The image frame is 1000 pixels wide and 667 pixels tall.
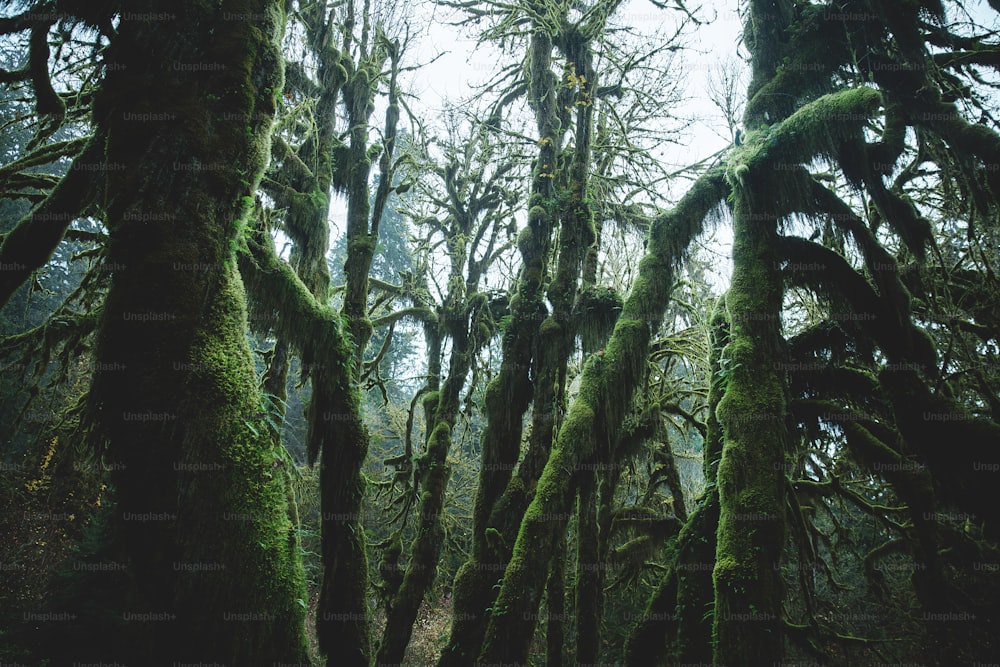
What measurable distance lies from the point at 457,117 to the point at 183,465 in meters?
11.7

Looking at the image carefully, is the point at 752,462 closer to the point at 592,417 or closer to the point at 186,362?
the point at 592,417

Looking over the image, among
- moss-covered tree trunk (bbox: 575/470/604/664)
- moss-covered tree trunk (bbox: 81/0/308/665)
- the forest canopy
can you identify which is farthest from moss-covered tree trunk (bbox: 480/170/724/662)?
moss-covered tree trunk (bbox: 81/0/308/665)

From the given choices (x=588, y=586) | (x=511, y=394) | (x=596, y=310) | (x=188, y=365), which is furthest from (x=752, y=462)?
(x=188, y=365)

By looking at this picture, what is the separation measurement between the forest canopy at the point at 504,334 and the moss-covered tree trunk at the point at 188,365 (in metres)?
0.02

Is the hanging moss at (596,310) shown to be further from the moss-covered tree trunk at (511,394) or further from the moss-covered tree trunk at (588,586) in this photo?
the moss-covered tree trunk at (588,586)

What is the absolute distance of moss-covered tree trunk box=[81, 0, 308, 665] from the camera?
2.45 meters

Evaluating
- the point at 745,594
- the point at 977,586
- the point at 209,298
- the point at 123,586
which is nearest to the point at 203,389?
the point at 209,298

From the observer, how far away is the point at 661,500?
12.9 meters

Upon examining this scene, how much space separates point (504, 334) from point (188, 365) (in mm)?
6267

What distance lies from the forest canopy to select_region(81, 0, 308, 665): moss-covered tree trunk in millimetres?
18

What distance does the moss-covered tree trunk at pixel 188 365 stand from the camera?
2453 millimetres

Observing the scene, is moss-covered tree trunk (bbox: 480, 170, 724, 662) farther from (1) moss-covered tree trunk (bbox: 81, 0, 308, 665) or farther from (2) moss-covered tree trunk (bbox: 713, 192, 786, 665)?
(1) moss-covered tree trunk (bbox: 81, 0, 308, 665)

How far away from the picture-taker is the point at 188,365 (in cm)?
275

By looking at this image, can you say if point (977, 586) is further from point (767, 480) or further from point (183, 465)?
point (183, 465)
